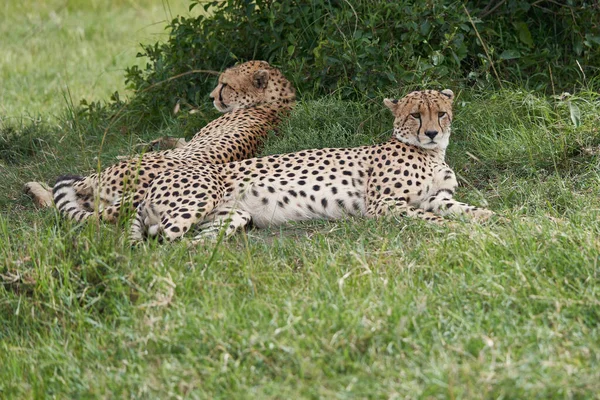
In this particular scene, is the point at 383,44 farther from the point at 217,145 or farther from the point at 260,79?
the point at 217,145

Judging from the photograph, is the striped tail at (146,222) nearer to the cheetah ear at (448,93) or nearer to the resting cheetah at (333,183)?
the resting cheetah at (333,183)

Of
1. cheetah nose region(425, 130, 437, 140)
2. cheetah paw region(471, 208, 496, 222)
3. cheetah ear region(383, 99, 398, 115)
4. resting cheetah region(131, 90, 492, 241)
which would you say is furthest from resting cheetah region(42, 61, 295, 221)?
cheetah paw region(471, 208, 496, 222)

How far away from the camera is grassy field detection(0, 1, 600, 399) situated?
284 cm

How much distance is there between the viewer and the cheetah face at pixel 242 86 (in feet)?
18.4

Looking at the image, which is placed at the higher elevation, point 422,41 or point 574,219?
point 422,41

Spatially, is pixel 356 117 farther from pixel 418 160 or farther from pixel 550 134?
pixel 550 134

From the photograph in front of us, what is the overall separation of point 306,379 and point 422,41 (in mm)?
2938

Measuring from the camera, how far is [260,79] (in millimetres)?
5605

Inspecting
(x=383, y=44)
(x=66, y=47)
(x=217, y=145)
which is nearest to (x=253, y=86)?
(x=217, y=145)

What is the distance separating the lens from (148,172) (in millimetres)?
4633

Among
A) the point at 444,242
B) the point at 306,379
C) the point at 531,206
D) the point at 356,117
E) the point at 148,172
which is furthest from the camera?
the point at 356,117

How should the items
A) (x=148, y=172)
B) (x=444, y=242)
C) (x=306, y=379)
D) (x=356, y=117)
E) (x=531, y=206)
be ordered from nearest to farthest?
(x=306, y=379) < (x=444, y=242) < (x=531, y=206) < (x=148, y=172) < (x=356, y=117)

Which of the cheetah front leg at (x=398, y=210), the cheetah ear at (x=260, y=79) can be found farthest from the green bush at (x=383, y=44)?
the cheetah front leg at (x=398, y=210)

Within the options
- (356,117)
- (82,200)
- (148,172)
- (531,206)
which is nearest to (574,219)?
(531,206)
